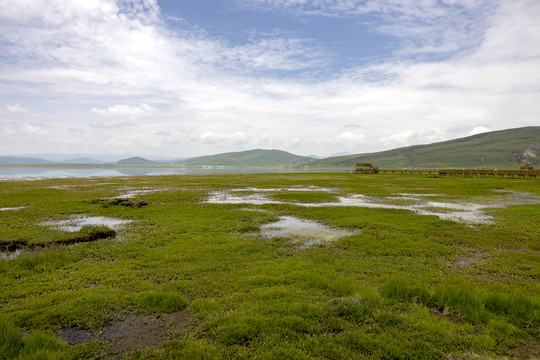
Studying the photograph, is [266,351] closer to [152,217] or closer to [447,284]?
[447,284]

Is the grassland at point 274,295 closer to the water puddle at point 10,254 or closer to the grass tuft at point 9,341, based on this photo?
the grass tuft at point 9,341

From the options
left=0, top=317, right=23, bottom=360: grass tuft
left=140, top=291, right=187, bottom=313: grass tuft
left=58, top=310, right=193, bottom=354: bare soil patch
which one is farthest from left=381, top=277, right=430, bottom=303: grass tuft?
left=0, top=317, right=23, bottom=360: grass tuft

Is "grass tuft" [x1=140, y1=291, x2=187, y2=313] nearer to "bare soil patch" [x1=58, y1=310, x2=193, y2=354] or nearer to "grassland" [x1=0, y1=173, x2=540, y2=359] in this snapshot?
"grassland" [x1=0, y1=173, x2=540, y2=359]

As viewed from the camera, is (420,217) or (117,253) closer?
(117,253)

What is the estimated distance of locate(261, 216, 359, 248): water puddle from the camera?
779 inches

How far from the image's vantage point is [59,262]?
14.7m

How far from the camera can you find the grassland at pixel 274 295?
7941 mm

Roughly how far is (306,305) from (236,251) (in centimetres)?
773

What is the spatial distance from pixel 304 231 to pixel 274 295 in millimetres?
11793

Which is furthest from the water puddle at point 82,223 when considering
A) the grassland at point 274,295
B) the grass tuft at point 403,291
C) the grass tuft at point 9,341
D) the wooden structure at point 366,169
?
the wooden structure at point 366,169

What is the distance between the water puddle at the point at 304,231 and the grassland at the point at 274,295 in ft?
3.49

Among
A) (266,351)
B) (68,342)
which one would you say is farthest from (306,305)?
(68,342)

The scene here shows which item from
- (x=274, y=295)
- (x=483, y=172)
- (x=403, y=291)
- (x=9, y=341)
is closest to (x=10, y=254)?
(x=9, y=341)

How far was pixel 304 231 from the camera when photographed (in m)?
22.3
